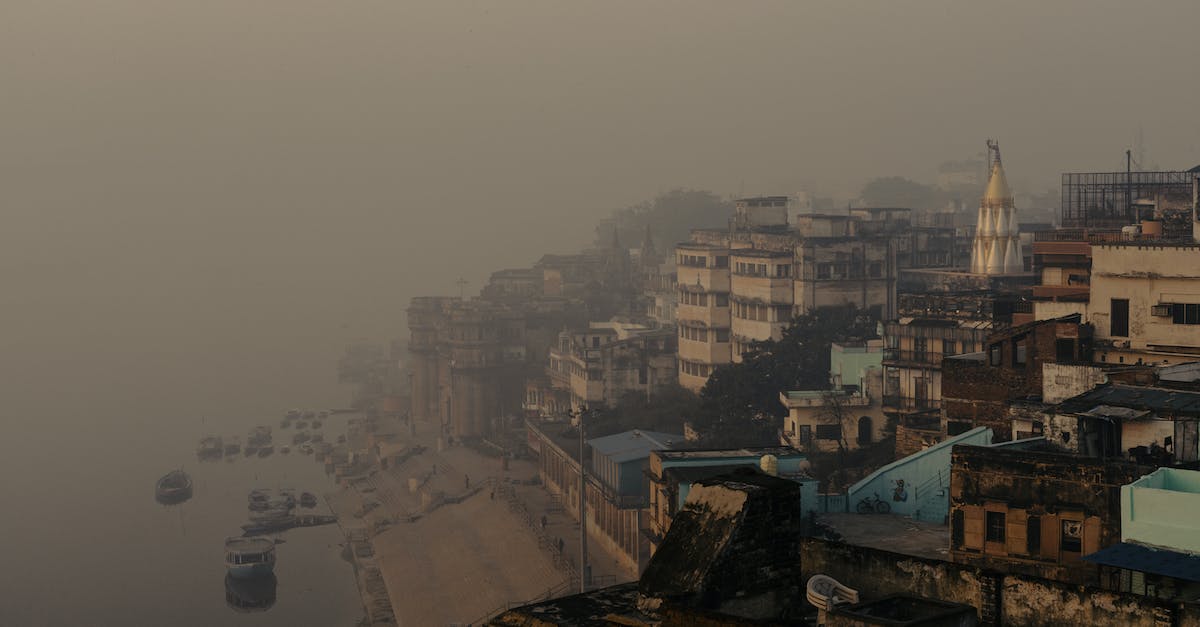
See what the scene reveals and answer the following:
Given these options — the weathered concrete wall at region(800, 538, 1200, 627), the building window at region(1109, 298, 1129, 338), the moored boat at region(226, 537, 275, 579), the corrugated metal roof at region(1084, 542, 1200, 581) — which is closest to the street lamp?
the building window at region(1109, 298, 1129, 338)

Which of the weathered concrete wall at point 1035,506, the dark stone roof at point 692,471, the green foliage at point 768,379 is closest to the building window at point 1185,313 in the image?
the weathered concrete wall at point 1035,506

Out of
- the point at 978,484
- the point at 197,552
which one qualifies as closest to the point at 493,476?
the point at 197,552

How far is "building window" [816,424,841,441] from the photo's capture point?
46.3m

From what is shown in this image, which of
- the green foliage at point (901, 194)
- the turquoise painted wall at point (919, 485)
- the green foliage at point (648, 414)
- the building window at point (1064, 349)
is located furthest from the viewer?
the green foliage at point (901, 194)

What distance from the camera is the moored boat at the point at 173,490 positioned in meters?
96.3

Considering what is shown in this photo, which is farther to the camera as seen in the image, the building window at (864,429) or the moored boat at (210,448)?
the moored boat at (210,448)

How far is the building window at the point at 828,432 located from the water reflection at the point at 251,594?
102ft

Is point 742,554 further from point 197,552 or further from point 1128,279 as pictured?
point 197,552

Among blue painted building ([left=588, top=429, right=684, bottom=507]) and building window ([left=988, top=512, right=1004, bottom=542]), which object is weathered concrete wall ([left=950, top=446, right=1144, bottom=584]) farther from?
blue painted building ([left=588, top=429, right=684, bottom=507])

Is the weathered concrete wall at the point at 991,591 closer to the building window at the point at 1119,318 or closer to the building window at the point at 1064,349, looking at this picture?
the building window at the point at 1064,349

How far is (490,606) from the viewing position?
5162 cm

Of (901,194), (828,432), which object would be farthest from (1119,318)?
(901,194)

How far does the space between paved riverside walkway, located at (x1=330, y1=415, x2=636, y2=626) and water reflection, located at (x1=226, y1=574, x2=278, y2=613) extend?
490 centimetres

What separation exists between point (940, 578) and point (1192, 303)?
18.1m
